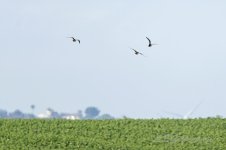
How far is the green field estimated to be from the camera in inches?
1057

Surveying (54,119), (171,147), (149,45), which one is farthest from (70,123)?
(149,45)

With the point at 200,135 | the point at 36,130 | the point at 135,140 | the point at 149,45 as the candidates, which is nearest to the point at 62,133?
the point at 36,130

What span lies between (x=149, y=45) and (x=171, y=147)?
5.42m

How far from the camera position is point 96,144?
26891 millimetres

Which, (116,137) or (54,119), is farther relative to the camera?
(54,119)

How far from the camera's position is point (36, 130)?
1145 inches

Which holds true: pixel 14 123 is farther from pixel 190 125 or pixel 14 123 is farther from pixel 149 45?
pixel 149 45

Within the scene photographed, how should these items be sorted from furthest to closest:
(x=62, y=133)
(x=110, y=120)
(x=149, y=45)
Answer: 1. (x=110, y=120)
2. (x=62, y=133)
3. (x=149, y=45)

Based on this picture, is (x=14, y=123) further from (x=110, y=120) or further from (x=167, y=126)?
(x=167, y=126)

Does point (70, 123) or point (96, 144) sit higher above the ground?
point (70, 123)

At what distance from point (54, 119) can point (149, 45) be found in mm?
9387

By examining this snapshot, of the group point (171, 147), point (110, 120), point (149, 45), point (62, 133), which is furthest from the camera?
point (110, 120)

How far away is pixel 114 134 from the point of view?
A: 28547 mm

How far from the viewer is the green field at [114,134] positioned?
88.1ft
